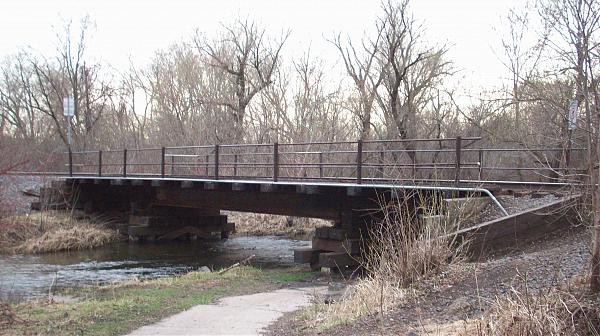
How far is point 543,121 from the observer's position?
18953 mm

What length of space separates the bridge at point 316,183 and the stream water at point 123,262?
73.6 inches

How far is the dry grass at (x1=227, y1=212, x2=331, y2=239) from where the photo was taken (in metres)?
28.7

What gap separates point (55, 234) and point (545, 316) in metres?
23.5

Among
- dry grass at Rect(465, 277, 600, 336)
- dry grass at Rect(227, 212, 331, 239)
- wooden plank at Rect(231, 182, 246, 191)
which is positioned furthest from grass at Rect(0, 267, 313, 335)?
dry grass at Rect(227, 212, 331, 239)

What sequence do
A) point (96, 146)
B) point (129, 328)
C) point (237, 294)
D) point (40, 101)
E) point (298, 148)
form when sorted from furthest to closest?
point (40, 101) → point (96, 146) → point (298, 148) → point (237, 294) → point (129, 328)

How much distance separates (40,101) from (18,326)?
1821 inches

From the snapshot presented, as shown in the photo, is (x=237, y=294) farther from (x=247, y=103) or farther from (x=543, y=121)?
(x=247, y=103)

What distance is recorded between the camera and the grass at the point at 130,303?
8625mm

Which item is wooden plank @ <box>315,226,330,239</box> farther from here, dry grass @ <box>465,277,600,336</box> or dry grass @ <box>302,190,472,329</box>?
dry grass @ <box>465,277,600,336</box>

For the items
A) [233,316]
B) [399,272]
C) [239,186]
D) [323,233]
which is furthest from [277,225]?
[399,272]

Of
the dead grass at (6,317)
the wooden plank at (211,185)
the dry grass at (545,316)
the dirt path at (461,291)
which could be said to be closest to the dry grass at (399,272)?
the dirt path at (461,291)

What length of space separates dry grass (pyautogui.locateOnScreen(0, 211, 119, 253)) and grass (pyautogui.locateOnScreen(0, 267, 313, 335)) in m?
10.9

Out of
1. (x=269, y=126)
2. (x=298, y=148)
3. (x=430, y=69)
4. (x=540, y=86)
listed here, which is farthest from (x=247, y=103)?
(x=540, y=86)

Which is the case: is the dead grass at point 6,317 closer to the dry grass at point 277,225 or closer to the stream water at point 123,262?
the stream water at point 123,262
